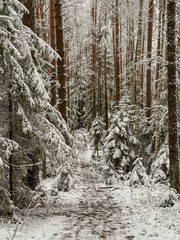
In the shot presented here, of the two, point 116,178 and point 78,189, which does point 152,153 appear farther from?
point 78,189

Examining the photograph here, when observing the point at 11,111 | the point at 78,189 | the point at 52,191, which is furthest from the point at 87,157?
the point at 11,111

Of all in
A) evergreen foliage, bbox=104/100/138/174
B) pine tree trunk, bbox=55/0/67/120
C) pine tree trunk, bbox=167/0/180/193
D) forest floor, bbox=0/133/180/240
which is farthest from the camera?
evergreen foliage, bbox=104/100/138/174

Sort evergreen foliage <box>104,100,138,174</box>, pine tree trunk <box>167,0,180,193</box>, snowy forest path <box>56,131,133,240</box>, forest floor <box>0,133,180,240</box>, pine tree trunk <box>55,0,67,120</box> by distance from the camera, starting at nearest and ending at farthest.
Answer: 1. forest floor <box>0,133,180,240</box>
2. snowy forest path <box>56,131,133,240</box>
3. pine tree trunk <box>167,0,180,193</box>
4. pine tree trunk <box>55,0,67,120</box>
5. evergreen foliage <box>104,100,138,174</box>

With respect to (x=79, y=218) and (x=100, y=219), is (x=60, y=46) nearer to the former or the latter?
(x=79, y=218)

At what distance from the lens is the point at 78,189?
11117mm

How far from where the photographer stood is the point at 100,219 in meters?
7.11

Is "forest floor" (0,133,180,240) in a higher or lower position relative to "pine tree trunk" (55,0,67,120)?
lower

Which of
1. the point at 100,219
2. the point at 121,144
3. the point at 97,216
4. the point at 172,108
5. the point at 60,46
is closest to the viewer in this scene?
the point at 100,219

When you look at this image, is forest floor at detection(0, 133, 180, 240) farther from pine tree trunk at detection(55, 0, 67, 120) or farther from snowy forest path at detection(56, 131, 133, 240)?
pine tree trunk at detection(55, 0, 67, 120)

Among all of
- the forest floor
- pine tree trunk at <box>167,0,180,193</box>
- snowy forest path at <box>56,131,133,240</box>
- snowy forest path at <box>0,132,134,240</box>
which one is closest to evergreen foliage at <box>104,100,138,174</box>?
snowy forest path at <box>56,131,133,240</box>

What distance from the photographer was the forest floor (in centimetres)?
573

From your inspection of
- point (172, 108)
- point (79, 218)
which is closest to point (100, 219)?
point (79, 218)

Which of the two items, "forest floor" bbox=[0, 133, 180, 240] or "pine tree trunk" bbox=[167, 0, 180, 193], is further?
"pine tree trunk" bbox=[167, 0, 180, 193]

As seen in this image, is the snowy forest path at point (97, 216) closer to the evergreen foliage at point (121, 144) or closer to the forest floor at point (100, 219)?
the forest floor at point (100, 219)
